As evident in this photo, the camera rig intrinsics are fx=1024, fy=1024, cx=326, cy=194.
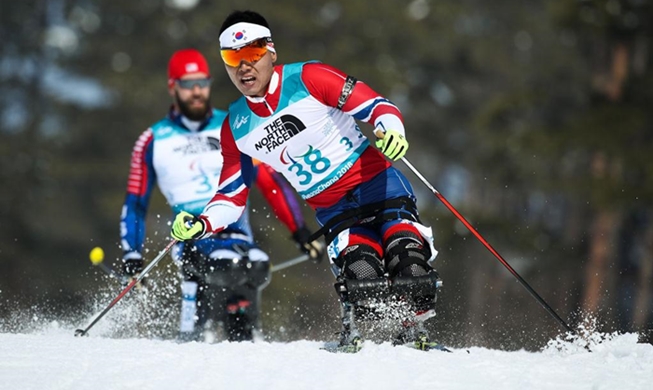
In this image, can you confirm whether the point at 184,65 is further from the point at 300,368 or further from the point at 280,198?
the point at 300,368

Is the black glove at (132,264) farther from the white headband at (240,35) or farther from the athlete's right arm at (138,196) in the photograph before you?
the white headband at (240,35)

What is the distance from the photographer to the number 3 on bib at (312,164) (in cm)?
591

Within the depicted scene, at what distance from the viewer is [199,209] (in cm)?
780

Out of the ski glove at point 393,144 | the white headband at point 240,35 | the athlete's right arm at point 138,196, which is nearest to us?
the ski glove at point 393,144

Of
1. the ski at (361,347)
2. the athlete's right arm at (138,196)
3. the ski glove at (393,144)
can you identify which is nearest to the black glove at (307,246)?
the athlete's right arm at (138,196)

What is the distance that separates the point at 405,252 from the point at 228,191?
1.25 metres

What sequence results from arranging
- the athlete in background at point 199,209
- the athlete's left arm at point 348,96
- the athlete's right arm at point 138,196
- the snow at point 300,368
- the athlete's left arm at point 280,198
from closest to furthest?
the snow at point 300,368 → the athlete's left arm at point 348,96 → the athlete in background at point 199,209 → the athlete's right arm at point 138,196 → the athlete's left arm at point 280,198

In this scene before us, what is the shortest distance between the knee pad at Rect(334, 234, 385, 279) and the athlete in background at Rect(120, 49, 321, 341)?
5.79 ft

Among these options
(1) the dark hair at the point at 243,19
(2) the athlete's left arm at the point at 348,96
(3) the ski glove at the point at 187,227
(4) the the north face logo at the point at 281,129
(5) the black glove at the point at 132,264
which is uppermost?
(1) the dark hair at the point at 243,19

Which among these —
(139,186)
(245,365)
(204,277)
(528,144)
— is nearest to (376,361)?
(245,365)

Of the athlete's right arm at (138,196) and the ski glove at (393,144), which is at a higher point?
the ski glove at (393,144)

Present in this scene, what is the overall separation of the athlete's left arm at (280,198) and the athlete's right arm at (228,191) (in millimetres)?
1750

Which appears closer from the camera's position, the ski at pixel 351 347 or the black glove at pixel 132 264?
the ski at pixel 351 347

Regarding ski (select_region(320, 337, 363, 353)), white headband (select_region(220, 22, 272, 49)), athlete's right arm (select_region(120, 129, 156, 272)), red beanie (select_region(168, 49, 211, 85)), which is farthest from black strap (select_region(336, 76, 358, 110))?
red beanie (select_region(168, 49, 211, 85))
